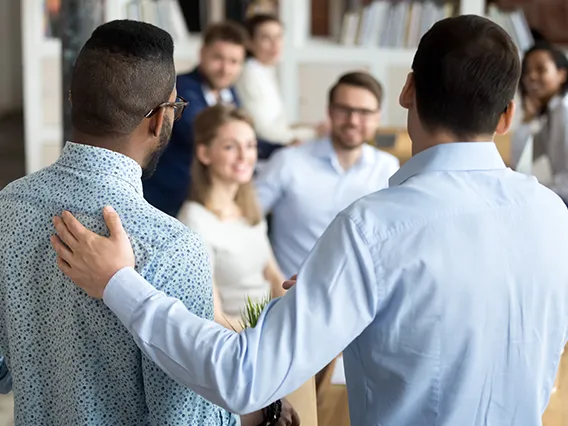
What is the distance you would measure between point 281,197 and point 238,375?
2.59 m

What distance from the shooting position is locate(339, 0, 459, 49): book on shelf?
671 centimetres

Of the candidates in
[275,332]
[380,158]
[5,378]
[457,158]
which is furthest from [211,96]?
[275,332]

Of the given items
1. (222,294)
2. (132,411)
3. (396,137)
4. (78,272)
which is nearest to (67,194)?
(78,272)

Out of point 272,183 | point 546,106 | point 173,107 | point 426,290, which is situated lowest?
point 272,183

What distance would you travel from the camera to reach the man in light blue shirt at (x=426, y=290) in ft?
4.25

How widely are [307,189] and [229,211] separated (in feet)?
2.13

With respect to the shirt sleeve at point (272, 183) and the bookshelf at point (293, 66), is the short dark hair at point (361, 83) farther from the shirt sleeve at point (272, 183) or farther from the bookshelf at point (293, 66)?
the bookshelf at point (293, 66)

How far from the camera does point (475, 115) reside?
4.54ft

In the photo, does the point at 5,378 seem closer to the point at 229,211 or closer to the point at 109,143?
the point at 109,143

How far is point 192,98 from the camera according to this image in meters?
4.17

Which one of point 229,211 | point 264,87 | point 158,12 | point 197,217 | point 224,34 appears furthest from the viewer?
point 158,12

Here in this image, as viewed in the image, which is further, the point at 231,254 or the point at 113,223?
the point at 231,254

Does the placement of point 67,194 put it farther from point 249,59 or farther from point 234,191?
point 249,59

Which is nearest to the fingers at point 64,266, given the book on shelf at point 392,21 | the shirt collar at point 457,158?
the shirt collar at point 457,158
